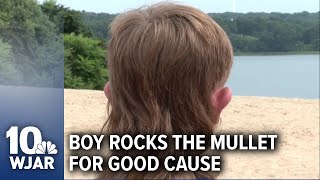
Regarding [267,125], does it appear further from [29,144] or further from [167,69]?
[167,69]


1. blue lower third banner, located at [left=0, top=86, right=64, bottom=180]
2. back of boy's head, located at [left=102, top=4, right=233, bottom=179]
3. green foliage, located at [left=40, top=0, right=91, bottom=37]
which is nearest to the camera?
back of boy's head, located at [left=102, top=4, right=233, bottom=179]

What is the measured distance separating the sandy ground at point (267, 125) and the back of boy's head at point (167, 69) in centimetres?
337

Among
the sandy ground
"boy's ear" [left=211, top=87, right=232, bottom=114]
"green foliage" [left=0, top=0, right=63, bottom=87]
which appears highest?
"boy's ear" [left=211, top=87, right=232, bottom=114]

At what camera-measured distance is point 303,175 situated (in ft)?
22.4

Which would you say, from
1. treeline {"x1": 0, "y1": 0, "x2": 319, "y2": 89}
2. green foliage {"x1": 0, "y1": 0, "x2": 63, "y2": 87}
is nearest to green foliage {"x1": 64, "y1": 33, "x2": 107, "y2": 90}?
treeline {"x1": 0, "y1": 0, "x2": 319, "y2": 89}

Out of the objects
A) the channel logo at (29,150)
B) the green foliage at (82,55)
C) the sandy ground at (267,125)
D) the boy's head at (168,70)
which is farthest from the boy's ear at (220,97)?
the green foliage at (82,55)

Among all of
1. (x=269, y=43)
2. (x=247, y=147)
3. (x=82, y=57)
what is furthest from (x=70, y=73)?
(x=247, y=147)

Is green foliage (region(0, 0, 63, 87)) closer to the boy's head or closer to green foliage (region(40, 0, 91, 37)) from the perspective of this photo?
green foliage (region(40, 0, 91, 37))

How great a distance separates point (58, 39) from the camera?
6.67 m

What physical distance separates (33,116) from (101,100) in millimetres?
8095

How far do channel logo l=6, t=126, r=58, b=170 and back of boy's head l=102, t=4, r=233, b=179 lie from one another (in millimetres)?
2680

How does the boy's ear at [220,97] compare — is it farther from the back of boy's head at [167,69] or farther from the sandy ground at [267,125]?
the sandy ground at [267,125]

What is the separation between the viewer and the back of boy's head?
3.65 ft

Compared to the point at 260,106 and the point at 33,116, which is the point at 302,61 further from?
the point at 33,116
